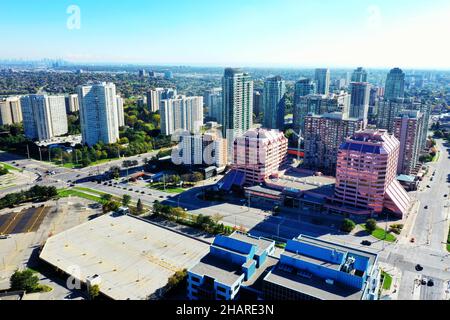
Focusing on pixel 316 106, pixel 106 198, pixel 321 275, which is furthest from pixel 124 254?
pixel 316 106

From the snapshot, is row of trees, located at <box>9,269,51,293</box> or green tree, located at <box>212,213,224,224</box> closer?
row of trees, located at <box>9,269,51,293</box>

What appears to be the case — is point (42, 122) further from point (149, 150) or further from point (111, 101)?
point (149, 150)

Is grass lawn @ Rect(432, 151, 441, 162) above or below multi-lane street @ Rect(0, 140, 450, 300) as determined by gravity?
above

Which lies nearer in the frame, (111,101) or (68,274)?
(68,274)

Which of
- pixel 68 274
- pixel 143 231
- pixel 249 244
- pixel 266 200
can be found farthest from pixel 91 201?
pixel 249 244

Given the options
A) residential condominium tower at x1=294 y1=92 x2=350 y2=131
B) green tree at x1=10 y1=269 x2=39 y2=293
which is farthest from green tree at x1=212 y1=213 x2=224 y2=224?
residential condominium tower at x1=294 y1=92 x2=350 y2=131

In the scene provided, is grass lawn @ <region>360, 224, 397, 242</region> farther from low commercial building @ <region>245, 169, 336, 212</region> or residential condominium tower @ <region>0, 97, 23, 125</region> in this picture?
residential condominium tower @ <region>0, 97, 23, 125</region>
